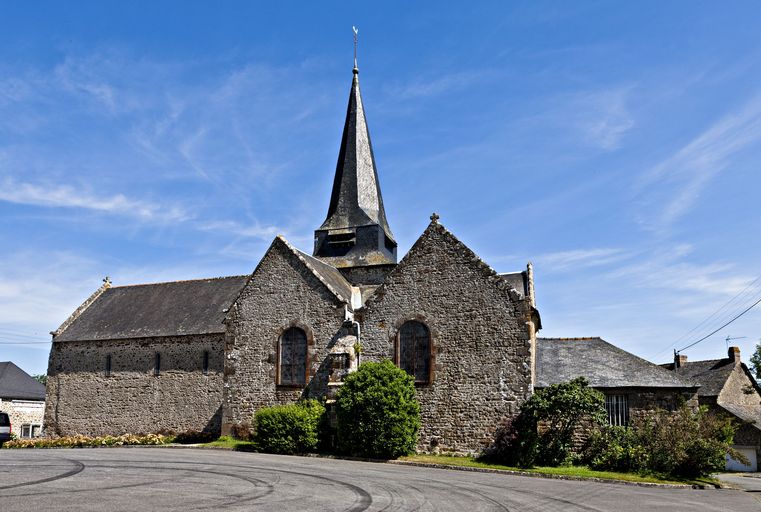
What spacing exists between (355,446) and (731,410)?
22750mm

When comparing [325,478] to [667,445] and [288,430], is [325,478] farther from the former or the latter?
[667,445]

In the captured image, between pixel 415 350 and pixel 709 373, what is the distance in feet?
75.9

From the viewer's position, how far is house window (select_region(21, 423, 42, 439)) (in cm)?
3691

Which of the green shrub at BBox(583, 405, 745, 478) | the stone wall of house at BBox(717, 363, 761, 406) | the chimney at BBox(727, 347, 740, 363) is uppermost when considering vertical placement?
the chimney at BBox(727, 347, 740, 363)

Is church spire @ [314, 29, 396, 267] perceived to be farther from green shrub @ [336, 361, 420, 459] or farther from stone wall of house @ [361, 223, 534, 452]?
green shrub @ [336, 361, 420, 459]

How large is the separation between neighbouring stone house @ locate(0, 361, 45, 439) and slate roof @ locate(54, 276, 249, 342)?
768 centimetres

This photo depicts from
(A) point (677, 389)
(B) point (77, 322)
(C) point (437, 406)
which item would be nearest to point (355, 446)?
(C) point (437, 406)

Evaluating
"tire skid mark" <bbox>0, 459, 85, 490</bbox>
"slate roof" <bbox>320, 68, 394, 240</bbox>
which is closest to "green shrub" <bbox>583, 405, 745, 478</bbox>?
"tire skid mark" <bbox>0, 459, 85, 490</bbox>

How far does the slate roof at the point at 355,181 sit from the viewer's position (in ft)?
98.8

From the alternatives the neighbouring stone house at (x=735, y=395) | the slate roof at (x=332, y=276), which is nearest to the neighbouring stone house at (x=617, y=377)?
the slate roof at (x=332, y=276)

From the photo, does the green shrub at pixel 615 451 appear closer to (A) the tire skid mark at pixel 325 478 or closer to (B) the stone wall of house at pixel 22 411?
(A) the tire skid mark at pixel 325 478

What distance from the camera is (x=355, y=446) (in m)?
20.1

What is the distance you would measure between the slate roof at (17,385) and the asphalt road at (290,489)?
22587 millimetres

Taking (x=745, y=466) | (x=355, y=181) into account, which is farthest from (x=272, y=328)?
(x=745, y=466)
